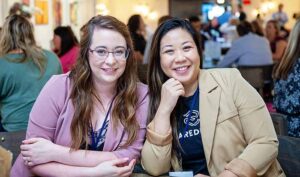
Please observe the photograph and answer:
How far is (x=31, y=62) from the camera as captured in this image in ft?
10.6

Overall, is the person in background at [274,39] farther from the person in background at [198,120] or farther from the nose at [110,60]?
the nose at [110,60]

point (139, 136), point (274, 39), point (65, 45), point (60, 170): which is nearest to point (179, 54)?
point (139, 136)

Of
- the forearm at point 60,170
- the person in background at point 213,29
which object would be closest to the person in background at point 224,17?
the person in background at point 213,29

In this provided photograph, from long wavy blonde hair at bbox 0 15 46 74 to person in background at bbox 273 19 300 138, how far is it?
1.60 meters

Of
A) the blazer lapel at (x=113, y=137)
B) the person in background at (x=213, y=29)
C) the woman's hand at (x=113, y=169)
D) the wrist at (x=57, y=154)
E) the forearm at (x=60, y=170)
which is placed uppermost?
the blazer lapel at (x=113, y=137)

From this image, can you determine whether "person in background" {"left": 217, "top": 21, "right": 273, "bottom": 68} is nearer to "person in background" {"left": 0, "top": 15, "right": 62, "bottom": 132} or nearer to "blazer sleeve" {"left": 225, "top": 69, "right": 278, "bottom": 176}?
"person in background" {"left": 0, "top": 15, "right": 62, "bottom": 132}

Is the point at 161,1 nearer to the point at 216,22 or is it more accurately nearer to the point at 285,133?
the point at 216,22

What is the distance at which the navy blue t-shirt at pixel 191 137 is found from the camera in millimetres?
1896

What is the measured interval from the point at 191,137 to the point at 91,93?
442mm

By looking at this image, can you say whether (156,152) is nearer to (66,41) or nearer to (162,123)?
(162,123)

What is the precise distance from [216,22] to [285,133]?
11351mm

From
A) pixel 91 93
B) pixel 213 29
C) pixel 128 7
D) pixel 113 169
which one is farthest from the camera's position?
pixel 128 7

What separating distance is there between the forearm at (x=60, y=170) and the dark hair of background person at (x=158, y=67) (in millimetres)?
349

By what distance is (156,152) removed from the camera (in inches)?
71.4
